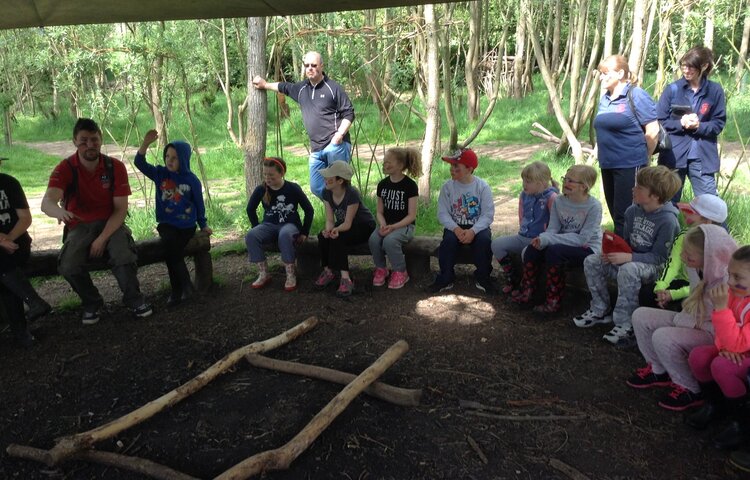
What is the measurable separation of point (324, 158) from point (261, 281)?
136 centimetres

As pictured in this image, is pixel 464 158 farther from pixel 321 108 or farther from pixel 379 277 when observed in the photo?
pixel 321 108

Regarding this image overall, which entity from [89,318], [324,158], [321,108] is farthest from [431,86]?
→ [89,318]

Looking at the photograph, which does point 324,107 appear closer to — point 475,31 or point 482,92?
point 475,31

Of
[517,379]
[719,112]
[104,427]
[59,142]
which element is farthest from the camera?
[59,142]

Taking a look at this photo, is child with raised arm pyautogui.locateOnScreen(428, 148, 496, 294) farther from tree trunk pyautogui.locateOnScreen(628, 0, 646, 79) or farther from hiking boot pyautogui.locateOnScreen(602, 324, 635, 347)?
tree trunk pyautogui.locateOnScreen(628, 0, 646, 79)

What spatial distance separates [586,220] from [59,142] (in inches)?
674

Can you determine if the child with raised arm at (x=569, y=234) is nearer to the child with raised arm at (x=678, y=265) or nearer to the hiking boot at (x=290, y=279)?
the child with raised arm at (x=678, y=265)

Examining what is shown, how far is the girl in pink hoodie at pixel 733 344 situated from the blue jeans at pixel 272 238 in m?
2.89

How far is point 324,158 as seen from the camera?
206 inches

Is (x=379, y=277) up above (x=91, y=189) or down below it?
below

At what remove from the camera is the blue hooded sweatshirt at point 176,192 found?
4.30m

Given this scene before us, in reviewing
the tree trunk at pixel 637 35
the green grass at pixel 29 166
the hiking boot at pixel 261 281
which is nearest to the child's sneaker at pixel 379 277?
the hiking boot at pixel 261 281

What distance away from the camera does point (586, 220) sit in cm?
372

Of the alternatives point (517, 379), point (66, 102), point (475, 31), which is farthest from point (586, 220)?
point (66, 102)
